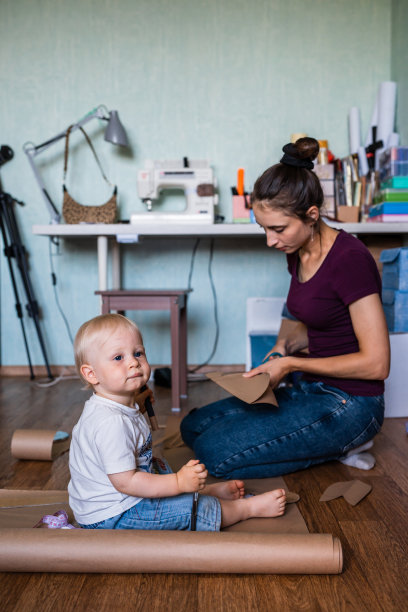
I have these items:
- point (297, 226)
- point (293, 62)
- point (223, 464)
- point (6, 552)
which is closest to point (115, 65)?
point (293, 62)

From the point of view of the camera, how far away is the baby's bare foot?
4.27 feet

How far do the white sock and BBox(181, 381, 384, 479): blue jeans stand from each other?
7cm

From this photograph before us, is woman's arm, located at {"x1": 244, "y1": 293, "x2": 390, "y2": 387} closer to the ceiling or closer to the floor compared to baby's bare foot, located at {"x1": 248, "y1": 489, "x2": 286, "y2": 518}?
closer to the ceiling

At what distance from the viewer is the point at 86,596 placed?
100cm

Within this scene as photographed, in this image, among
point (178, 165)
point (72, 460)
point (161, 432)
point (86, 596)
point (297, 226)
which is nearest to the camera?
point (86, 596)

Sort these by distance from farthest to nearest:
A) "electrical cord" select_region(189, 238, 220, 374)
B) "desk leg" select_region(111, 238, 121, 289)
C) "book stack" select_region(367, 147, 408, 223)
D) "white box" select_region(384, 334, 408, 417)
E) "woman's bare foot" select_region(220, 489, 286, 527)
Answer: "electrical cord" select_region(189, 238, 220, 374)
"desk leg" select_region(111, 238, 121, 289)
"book stack" select_region(367, 147, 408, 223)
"white box" select_region(384, 334, 408, 417)
"woman's bare foot" select_region(220, 489, 286, 527)

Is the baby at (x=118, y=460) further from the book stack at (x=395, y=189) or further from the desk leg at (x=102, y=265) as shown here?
the book stack at (x=395, y=189)

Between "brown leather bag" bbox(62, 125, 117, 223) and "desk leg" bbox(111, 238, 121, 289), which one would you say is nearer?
"brown leather bag" bbox(62, 125, 117, 223)

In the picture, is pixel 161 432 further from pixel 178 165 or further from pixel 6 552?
pixel 178 165

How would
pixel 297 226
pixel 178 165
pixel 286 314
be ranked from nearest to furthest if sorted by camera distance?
pixel 297 226
pixel 286 314
pixel 178 165

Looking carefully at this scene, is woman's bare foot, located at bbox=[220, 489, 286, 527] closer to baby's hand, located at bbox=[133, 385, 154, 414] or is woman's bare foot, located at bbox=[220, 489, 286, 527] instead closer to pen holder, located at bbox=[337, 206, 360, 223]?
baby's hand, located at bbox=[133, 385, 154, 414]

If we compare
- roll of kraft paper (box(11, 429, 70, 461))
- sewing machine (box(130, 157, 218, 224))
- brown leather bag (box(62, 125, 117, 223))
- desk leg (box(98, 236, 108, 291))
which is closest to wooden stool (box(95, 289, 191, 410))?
desk leg (box(98, 236, 108, 291))

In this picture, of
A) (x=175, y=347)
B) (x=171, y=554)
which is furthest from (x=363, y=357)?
(x=175, y=347)

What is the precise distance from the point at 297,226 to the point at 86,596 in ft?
3.40
